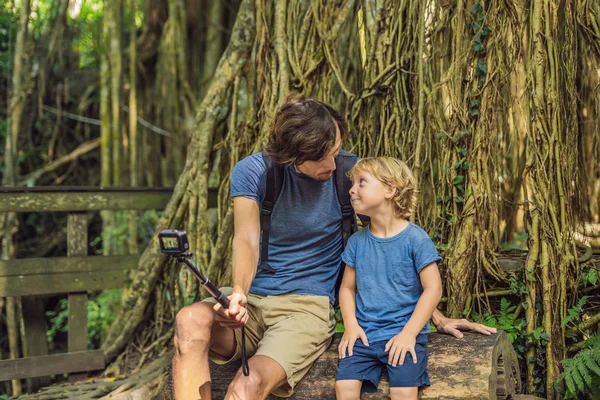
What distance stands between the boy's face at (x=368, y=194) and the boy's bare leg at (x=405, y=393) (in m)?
0.75

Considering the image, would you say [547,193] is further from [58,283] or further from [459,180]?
[58,283]

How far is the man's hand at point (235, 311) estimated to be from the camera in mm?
2760

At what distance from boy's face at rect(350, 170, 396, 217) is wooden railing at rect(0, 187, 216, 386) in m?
2.07

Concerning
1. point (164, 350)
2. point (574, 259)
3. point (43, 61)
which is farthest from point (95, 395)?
point (43, 61)

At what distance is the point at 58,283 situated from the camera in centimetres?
464

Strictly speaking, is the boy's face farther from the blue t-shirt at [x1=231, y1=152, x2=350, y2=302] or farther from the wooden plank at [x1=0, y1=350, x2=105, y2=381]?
the wooden plank at [x1=0, y1=350, x2=105, y2=381]

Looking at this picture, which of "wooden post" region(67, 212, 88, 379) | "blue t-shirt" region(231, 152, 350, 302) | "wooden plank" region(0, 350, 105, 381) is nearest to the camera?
"blue t-shirt" region(231, 152, 350, 302)

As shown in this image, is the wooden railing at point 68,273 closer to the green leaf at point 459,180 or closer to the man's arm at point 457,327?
the green leaf at point 459,180

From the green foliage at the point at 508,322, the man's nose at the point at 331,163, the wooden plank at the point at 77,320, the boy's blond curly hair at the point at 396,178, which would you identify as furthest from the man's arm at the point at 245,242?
the wooden plank at the point at 77,320

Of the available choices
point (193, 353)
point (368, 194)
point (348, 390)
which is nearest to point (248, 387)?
point (193, 353)

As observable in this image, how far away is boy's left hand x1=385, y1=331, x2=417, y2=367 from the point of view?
9.22ft

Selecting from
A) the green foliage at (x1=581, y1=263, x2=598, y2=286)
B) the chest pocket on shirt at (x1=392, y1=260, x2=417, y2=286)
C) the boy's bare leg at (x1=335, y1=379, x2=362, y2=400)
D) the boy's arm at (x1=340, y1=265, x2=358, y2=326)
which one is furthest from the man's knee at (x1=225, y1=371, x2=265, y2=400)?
the green foliage at (x1=581, y1=263, x2=598, y2=286)

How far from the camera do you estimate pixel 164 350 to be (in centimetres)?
486

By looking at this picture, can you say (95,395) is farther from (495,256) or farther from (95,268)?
(495,256)
